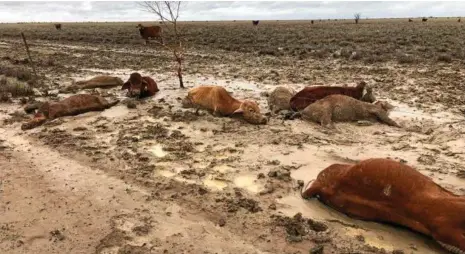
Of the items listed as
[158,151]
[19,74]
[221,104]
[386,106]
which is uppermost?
[19,74]

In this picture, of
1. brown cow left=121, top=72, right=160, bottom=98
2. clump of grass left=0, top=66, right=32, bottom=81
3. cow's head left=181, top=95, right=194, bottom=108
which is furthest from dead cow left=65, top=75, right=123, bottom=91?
cow's head left=181, top=95, right=194, bottom=108

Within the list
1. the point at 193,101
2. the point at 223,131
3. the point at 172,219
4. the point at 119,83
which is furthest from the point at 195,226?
the point at 119,83

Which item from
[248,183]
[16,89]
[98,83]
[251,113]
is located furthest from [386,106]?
[16,89]

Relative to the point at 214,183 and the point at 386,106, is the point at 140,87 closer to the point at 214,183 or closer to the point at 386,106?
the point at 214,183

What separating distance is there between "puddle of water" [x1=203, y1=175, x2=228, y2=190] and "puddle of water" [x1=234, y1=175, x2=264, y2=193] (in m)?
0.18

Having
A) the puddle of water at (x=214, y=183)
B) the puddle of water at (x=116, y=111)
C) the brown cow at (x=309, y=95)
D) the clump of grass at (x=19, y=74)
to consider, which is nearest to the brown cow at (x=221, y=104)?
the brown cow at (x=309, y=95)

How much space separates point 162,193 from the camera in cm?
544

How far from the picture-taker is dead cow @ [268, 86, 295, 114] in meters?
9.16

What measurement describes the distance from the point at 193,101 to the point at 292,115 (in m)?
2.25

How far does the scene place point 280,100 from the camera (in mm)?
9297

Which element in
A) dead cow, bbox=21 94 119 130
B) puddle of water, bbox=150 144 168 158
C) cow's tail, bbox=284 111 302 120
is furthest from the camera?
cow's tail, bbox=284 111 302 120

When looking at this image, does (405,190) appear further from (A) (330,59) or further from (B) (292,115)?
(A) (330,59)

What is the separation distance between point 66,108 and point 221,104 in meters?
3.19

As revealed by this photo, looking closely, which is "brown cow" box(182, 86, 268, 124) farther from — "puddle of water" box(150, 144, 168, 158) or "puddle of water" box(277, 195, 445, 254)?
"puddle of water" box(277, 195, 445, 254)
